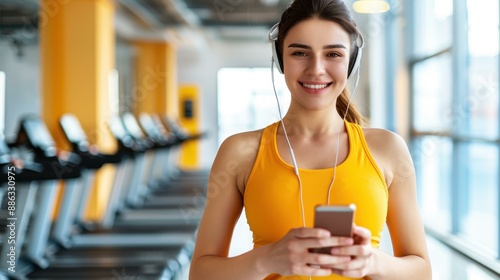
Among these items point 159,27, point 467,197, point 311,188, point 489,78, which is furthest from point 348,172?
point 159,27

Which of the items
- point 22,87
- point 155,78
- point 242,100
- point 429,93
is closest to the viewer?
point 429,93

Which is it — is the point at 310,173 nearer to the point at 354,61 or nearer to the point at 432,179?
the point at 354,61

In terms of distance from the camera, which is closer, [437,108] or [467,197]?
[467,197]

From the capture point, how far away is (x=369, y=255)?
3.25ft

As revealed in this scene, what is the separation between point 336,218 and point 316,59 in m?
0.32

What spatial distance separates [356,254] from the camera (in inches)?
38.1

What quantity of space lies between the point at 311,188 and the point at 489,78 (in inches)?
159

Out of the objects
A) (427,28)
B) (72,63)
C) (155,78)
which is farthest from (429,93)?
(155,78)

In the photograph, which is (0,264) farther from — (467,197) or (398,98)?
(398,98)

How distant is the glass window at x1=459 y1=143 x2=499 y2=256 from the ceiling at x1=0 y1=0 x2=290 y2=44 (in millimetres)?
3945

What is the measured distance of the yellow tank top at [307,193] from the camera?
1130 mm

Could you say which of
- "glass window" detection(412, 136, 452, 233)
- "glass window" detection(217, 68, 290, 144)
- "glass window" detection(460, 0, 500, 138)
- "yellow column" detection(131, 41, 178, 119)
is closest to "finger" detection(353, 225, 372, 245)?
"glass window" detection(460, 0, 500, 138)

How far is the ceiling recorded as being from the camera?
32.1 feet

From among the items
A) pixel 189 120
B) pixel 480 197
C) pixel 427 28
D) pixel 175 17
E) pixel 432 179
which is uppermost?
pixel 175 17
